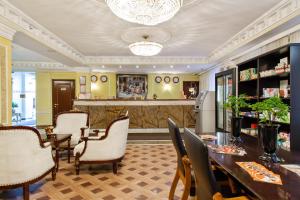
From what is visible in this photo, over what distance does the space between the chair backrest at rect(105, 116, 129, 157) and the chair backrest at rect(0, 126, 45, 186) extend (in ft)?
3.70

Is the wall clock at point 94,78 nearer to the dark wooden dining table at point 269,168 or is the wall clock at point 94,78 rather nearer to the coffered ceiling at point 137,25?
the coffered ceiling at point 137,25

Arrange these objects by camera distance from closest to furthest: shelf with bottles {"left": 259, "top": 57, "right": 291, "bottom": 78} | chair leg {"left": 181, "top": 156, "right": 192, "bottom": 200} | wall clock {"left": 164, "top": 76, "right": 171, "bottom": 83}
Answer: chair leg {"left": 181, "top": 156, "right": 192, "bottom": 200} → shelf with bottles {"left": 259, "top": 57, "right": 291, "bottom": 78} → wall clock {"left": 164, "top": 76, "right": 171, "bottom": 83}

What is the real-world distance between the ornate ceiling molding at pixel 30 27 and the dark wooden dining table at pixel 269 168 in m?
3.66

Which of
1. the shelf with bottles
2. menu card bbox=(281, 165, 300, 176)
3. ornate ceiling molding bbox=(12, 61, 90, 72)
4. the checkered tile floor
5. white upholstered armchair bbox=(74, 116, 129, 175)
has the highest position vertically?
ornate ceiling molding bbox=(12, 61, 90, 72)

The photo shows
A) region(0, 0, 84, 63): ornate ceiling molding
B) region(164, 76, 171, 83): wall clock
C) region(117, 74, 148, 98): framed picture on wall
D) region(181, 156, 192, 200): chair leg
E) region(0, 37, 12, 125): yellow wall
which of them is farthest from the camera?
region(164, 76, 171, 83): wall clock

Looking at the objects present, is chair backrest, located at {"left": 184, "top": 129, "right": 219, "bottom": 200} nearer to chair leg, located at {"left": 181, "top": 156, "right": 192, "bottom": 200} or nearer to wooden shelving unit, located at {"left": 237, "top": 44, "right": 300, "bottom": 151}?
chair leg, located at {"left": 181, "top": 156, "right": 192, "bottom": 200}

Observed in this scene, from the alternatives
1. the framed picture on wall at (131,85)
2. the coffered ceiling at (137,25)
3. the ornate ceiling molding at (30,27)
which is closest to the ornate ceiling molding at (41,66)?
the framed picture on wall at (131,85)

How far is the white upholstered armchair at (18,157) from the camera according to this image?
2.34 metres

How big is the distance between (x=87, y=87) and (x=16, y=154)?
20.7ft

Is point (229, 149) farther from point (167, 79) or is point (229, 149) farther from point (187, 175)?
point (167, 79)

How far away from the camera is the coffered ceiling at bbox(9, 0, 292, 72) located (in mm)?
3205

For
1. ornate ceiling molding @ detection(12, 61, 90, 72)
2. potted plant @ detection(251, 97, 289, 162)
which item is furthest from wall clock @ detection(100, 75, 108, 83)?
potted plant @ detection(251, 97, 289, 162)

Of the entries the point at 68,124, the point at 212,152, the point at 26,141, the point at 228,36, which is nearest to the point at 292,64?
the point at 212,152

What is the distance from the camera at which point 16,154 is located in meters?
2.39
